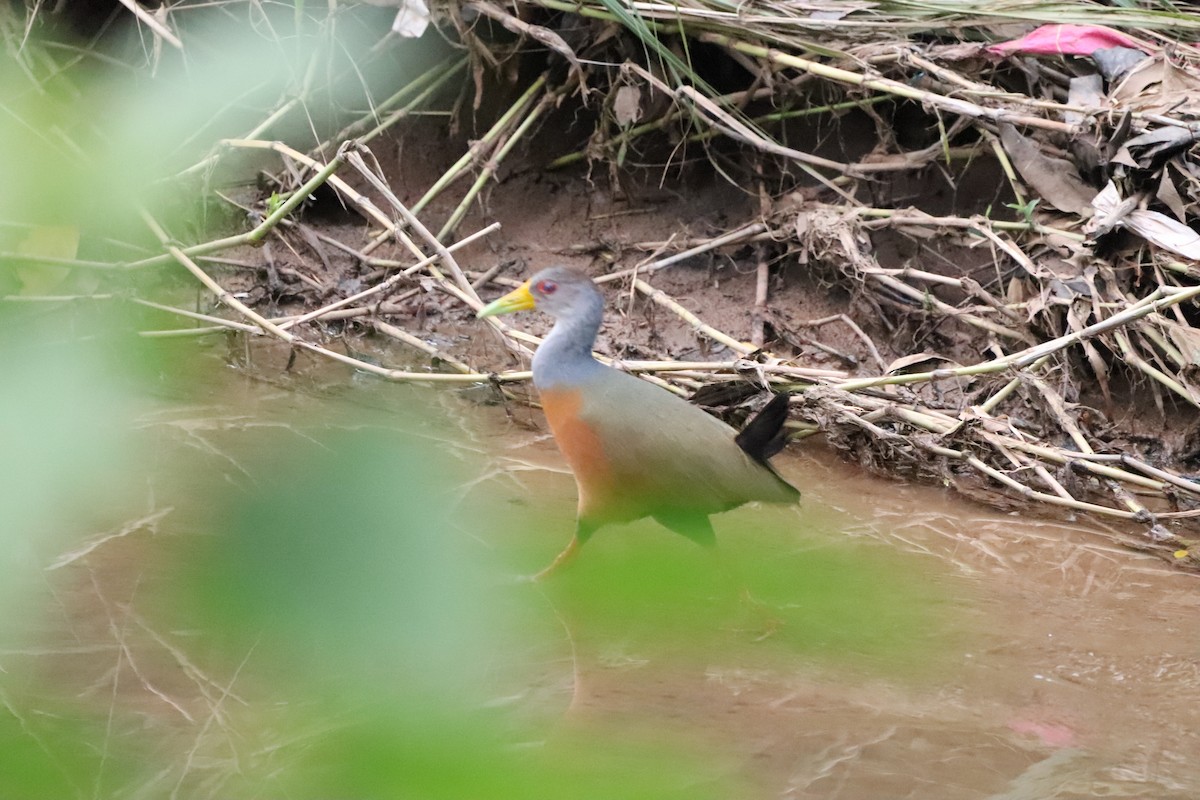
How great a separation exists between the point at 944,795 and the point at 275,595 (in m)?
1.97

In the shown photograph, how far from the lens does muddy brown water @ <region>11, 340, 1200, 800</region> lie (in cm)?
130

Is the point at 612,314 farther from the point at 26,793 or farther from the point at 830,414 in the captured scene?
the point at 26,793

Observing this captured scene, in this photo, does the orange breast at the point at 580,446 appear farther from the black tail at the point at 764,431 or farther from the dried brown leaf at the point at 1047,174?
the dried brown leaf at the point at 1047,174

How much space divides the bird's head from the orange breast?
32cm

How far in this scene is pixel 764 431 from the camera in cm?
315

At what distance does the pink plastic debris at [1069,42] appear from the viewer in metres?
4.63

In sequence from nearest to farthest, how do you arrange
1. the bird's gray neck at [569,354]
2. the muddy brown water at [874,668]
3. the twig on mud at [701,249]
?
the muddy brown water at [874,668] → the bird's gray neck at [569,354] → the twig on mud at [701,249]

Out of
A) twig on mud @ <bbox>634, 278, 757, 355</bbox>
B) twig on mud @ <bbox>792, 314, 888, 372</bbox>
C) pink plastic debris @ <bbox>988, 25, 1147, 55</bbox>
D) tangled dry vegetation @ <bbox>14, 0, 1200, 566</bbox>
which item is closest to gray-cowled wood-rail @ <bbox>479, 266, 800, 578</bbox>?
tangled dry vegetation @ <bbox>14, 0, 1200, 566</bbox>

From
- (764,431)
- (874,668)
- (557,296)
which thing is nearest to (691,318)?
(557,296)

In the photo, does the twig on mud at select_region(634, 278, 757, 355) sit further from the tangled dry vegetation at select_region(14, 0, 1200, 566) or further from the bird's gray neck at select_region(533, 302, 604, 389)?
the bird's gray neck at select_region(533, 302, 604, 389)

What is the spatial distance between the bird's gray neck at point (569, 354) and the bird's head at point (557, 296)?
20 mm

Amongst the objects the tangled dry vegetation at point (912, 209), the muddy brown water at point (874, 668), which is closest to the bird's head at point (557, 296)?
the muddy brown water at point (874, 668)

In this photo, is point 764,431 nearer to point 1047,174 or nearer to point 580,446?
point 580,446

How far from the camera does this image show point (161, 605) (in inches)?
27.6
